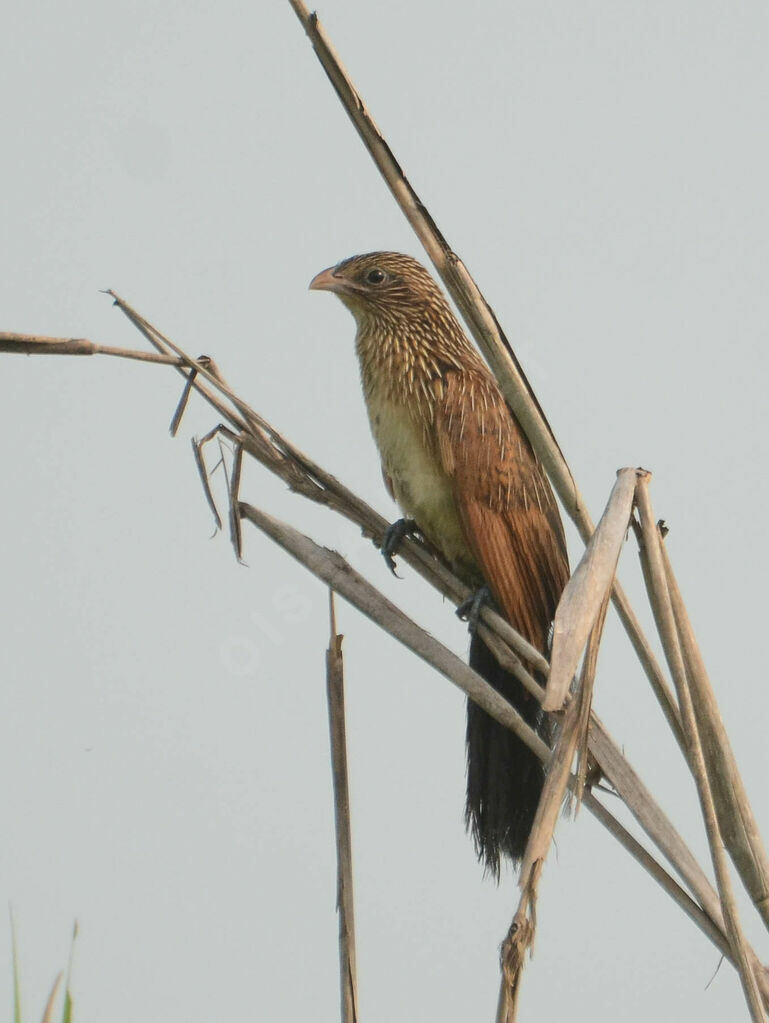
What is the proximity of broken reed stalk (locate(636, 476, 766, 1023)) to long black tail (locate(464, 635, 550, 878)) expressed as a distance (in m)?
0.85

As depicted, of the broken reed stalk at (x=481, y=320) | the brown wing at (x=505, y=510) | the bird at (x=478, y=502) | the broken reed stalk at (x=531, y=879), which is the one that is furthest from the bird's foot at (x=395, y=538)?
the broken reed stalk at (x=531, y=879)

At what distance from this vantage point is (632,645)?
5.67ft

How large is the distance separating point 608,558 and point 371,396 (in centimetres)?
139

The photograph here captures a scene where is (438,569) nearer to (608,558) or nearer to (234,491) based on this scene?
(234,491)

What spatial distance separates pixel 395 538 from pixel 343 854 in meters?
0.86

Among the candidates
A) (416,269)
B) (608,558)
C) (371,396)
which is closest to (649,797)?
(608,558)

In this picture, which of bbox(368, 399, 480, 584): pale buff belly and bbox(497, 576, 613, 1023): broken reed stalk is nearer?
bbox(497, 576, 613, 1023): broken reed stalk

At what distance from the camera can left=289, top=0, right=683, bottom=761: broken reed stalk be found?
1.50m

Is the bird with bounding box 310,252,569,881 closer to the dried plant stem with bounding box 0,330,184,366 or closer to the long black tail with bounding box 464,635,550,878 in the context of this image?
the long black tail with bounding box 464,635,550,878

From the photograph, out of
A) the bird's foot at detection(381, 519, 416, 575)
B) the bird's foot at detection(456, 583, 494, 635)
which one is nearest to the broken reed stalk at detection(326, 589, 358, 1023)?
the bird's foot at detection(456, 583, 494, 635)

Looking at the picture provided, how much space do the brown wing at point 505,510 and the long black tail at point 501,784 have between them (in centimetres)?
19

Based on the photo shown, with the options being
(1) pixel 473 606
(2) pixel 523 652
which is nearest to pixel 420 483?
(1) pixel 473 606

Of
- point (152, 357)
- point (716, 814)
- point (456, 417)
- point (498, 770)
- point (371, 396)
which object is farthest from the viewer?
point (371, 396)

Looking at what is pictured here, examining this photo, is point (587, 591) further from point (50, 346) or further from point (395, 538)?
point (395, 538)
